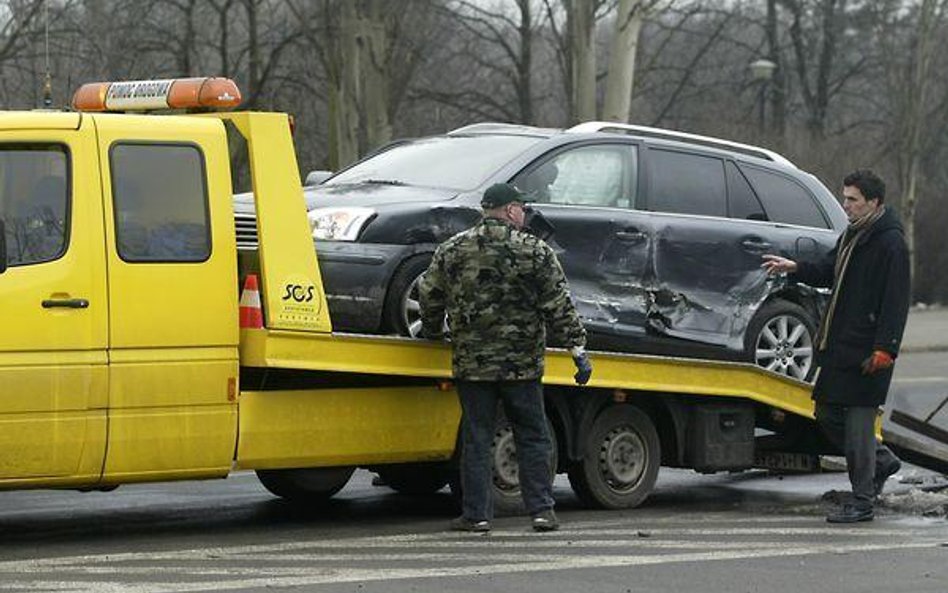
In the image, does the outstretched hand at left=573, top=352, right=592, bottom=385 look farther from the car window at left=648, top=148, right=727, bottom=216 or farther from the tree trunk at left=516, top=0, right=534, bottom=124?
the tree trunk at left=516, top=0, right=534, bottom=124

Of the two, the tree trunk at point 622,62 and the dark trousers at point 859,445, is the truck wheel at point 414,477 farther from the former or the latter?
the tree trunk at point 622,62

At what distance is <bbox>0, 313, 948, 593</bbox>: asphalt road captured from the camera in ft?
26.5

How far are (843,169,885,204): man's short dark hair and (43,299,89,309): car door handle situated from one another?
166 inches

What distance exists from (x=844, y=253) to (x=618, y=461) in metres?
1.75

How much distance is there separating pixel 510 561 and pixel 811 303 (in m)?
4.08

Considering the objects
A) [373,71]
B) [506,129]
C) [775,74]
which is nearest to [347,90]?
[373,71]

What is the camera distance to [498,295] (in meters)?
9.74

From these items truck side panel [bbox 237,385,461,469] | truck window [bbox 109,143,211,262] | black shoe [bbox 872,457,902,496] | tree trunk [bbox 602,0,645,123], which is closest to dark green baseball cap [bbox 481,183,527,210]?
truck side panel [bbox 237,385,461,469]

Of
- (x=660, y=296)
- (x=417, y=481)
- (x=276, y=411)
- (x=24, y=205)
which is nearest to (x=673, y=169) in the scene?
(x=660, y=296)

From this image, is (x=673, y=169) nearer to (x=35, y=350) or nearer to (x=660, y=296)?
(x=660, y=296)

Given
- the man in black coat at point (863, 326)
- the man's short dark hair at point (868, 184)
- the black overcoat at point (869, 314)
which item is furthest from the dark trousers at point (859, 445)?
the man's short dark hair at point (868, 184)

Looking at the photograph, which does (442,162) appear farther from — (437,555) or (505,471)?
(437,555)

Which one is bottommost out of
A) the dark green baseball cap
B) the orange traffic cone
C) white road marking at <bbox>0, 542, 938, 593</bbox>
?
white road marking at <bbox>0, 542, 938, 593</bbox>

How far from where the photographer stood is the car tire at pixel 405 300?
10047 millimetres
